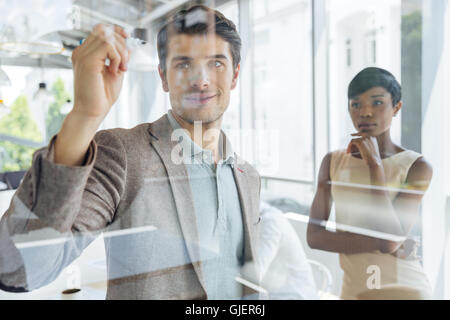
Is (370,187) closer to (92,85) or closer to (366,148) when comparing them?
(366,148)

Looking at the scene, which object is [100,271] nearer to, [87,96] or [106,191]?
[106,191]

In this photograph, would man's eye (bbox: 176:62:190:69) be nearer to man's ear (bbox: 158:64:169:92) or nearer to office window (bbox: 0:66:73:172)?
man's ear (bbox: 158:64:169:92)

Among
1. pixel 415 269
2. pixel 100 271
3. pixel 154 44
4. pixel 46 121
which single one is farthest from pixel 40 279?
pixel 415 269

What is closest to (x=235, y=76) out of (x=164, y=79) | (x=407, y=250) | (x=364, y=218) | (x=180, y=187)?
(x=164, y=79)

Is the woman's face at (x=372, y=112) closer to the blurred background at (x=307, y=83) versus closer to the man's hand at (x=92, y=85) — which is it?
the blurred background at (x=307, y=83)

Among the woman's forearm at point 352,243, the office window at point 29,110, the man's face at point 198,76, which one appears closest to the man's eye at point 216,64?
the man's face at point 198,76

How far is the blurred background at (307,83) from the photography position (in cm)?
75

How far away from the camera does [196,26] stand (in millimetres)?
811

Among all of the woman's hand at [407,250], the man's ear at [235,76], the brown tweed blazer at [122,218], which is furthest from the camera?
the woman's hand at [407,250]

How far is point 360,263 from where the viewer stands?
0.97 metres

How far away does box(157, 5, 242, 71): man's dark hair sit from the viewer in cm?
78

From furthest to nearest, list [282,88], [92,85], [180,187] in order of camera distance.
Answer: [282,88] < [180,187] < [92,85]

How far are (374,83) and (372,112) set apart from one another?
0.28ft
